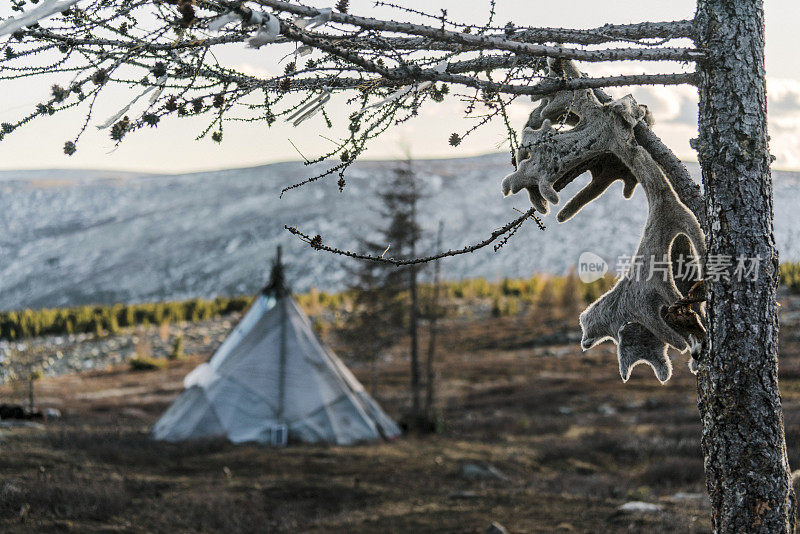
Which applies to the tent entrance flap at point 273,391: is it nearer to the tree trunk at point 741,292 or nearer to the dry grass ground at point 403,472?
the dry grass ground at point 403,472

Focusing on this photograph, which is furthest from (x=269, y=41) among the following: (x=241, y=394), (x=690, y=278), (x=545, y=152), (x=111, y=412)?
(x=111, y=412)

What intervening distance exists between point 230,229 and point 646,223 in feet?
424

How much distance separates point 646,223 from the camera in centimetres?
449

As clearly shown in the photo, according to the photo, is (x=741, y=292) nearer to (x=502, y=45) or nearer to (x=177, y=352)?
(x=502, y=45)

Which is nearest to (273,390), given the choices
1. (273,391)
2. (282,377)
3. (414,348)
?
(273,391)

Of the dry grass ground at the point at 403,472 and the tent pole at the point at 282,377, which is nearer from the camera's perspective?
the dry grass ground at the point at 403,472

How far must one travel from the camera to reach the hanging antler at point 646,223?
4.40m

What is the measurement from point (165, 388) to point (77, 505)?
68.6 feet

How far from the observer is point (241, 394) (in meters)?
17.3

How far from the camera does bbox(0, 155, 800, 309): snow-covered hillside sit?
11006cm

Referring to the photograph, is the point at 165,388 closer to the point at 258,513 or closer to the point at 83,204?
the point at 258,513

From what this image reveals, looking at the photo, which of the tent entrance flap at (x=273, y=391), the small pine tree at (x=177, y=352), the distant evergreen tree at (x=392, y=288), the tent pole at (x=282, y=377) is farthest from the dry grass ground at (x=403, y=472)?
the small pine tree at (x=177, y=352)

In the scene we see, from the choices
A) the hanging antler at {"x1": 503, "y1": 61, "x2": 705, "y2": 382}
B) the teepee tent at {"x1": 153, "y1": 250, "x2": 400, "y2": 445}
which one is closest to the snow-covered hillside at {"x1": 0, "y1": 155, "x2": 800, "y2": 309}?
the teepee tent at {"x1": 153, "y1": 250, "x2": 400, "y2": 445}

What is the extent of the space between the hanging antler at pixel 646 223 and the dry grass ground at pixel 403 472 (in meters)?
5.95
